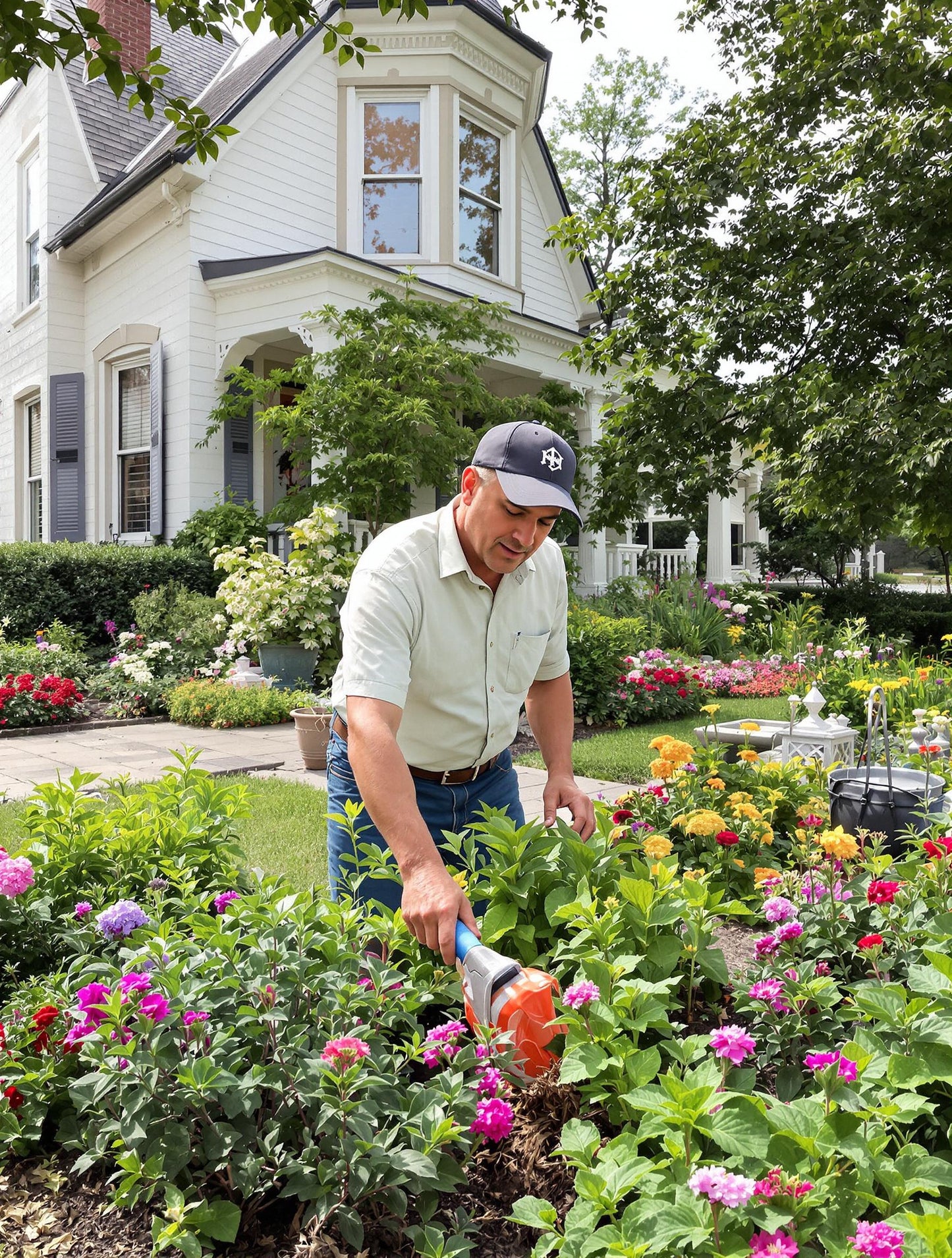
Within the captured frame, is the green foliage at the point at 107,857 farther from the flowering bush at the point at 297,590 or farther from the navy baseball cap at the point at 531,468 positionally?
the flowering bush at the point at 297,590

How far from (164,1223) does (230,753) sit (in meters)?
5.01

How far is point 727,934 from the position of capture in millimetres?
3082

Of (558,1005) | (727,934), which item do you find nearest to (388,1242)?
(558,1005)

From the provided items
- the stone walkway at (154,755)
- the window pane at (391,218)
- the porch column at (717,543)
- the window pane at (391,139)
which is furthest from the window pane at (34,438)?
the porch column at (717,543)

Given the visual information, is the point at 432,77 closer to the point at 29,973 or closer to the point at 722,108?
the point at 722,108

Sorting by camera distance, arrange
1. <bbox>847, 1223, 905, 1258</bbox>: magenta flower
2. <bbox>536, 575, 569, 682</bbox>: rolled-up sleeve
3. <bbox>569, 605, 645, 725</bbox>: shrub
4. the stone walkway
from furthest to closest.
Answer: <bbox>569, 605, 645, 725</bbox>: shrub
the stone walkway
<bbox>536, 575, 569, 682</bbox>: rolled-up sleeve
<bbox>847, 1223, 905, 1258</bbox>: magenta flower

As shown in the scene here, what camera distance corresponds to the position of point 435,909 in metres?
1.68

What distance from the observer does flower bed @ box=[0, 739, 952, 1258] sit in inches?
49.4

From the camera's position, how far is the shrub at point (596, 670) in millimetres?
7996

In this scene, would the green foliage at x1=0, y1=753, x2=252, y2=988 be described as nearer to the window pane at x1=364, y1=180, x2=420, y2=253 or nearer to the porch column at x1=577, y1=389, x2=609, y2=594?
the window pane at x1=364, y1=180, x2=420, y2=253

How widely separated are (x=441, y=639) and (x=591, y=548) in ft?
37.0

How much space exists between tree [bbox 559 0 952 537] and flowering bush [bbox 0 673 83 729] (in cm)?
475

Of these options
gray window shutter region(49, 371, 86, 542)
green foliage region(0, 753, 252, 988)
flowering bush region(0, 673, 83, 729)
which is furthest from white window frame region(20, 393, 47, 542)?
green foliage region(0, 753, 252, 988)

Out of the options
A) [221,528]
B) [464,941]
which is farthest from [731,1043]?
[221,528]
